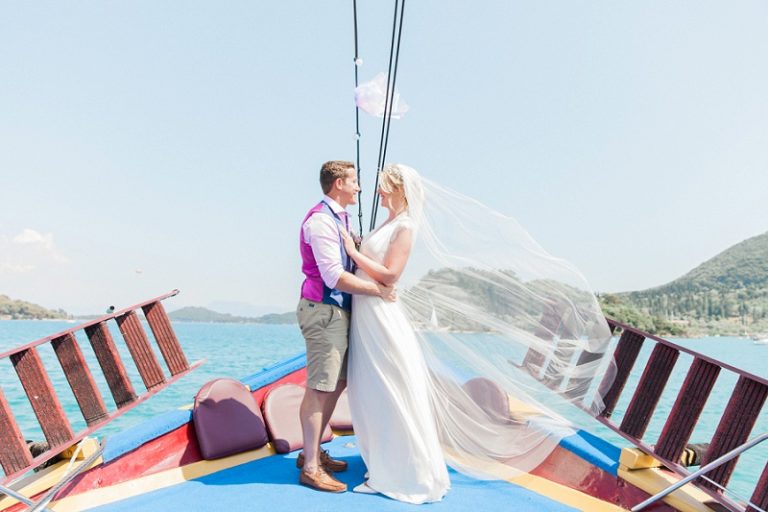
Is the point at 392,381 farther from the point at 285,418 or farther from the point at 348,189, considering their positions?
the point at 285,418

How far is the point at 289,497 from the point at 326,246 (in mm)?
1129

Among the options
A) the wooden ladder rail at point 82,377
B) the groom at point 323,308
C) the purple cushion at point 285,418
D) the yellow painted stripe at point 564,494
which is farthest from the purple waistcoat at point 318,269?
the yellow painted stripe at point 564,494

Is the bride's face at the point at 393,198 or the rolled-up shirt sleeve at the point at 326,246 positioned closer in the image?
the rolled-up shirt sleeve at the point at 326,246

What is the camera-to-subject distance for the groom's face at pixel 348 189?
2857 mm

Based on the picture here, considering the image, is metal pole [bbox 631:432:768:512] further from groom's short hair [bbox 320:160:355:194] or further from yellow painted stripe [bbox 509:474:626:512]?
groom's short hair [bbox 320:160:355:194]

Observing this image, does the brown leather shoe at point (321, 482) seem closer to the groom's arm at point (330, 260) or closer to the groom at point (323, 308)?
the groom at point (323, 308)

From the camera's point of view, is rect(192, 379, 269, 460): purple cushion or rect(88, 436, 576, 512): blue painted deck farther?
rect(192, 379, 269, 460): purple cushion

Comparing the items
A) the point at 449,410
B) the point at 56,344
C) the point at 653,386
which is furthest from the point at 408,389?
the point at 56,344

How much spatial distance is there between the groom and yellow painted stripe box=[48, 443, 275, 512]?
1.95 ft

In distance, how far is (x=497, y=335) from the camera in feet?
10.2

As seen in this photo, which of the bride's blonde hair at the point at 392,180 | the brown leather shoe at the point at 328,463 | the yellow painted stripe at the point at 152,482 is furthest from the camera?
the brown leather shoe at the point at 328,463

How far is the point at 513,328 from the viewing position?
3.10 meters

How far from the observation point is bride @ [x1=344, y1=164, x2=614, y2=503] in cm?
294

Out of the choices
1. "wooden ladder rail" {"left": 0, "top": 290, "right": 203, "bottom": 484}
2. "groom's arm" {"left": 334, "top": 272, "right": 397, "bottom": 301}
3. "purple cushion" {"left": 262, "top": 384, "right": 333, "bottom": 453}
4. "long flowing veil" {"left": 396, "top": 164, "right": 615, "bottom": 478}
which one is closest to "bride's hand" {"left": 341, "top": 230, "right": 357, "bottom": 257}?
"groom's arm" {"left": 334, "top": 272, "right": 397, "bottom": 301}
